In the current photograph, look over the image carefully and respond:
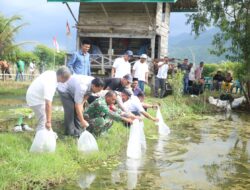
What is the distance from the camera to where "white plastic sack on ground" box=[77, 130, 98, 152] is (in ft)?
23.0

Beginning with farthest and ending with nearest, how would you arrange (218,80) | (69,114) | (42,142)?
(218,80)
(69,114)
(42,142)

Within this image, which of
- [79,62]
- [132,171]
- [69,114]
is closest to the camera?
[132,171]

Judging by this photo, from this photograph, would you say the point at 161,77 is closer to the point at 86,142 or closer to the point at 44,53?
the point at 86,142

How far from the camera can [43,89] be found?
6773 millimetres

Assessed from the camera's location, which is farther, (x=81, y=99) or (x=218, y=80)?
(x=218, y=80)

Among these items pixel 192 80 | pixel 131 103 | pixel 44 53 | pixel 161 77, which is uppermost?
pixel 44 53

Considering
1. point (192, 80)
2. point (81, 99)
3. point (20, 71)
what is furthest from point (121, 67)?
point (20, 71)

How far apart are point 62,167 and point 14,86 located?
626 inches

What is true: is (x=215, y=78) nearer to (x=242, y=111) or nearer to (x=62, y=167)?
(x=242, y=111)

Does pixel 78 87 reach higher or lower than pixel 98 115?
higher

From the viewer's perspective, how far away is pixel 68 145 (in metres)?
7.22

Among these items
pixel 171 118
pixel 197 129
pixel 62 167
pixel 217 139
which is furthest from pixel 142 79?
pixel 62 167

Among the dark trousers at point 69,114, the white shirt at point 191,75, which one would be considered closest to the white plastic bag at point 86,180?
the dark trousers at point 69,114

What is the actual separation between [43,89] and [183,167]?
101 inches
